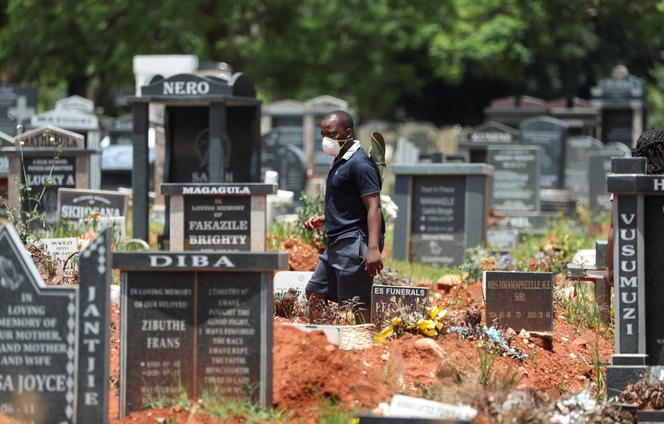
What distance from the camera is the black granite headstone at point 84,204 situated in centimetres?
1477

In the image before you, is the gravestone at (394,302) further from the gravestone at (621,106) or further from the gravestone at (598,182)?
the gravestone at (621,106)

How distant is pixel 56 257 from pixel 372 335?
311 centimetres

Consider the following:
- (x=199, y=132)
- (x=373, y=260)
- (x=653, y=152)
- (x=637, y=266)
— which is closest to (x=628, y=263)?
(x=637, y=266)

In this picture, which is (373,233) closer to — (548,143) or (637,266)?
(637,266)

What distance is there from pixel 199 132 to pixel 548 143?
37.3 feet

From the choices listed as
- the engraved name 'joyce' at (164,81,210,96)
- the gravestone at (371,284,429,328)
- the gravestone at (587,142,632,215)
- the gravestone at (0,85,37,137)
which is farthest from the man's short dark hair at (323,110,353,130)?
the gravestone at (0,85,37,137)

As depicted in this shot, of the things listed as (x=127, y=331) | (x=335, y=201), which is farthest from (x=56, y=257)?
(x=127, y=331)

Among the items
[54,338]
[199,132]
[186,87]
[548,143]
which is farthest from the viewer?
[548,143]

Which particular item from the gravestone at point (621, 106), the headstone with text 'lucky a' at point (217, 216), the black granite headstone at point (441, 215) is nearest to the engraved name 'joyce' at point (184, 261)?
the headstone with text 'lucky a' at point (217, 216)

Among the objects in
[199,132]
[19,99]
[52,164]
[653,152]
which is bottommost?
[653,152]

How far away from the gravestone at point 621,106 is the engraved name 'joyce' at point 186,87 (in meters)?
20.0

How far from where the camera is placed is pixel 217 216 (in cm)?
1184

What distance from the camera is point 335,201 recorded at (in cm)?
1000

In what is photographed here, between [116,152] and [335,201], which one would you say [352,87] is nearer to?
[116,152]
